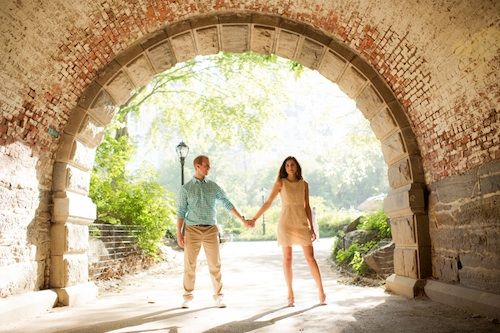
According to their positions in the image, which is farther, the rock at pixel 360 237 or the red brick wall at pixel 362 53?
the rock at pixel 360 237

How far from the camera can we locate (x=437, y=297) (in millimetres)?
4887

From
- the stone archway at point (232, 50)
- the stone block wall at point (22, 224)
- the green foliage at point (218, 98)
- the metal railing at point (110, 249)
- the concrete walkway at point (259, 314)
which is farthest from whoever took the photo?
the green foliage at point (218, 98)

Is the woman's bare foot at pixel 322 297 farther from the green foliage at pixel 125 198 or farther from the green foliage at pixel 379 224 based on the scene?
the green foliage at pixel 125 198

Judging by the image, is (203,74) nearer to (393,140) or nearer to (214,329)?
(393,140)

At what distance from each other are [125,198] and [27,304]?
18.7 feet

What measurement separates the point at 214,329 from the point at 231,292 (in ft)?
9.15

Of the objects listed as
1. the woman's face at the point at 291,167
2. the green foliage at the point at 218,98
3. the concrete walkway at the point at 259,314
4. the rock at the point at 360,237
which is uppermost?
the green foliage at the point at 218,98

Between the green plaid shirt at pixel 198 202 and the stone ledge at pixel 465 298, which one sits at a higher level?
the green plaid shirt at pixel 198 202

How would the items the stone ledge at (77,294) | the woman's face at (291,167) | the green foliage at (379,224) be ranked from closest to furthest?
the woman's face at (291,167)
the stone ledge at (77,294)
the green foliage at (379,224)

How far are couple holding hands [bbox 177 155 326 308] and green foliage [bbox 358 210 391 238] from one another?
420 cm

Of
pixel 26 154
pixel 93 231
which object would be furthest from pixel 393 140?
pixel 93 231

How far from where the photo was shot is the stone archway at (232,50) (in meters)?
5.39

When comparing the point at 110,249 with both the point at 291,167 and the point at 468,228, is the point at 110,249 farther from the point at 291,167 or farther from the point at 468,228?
the point at 468,228

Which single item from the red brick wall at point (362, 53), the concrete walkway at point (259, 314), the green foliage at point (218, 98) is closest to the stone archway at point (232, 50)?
the red brick wall at point (362, 53)
